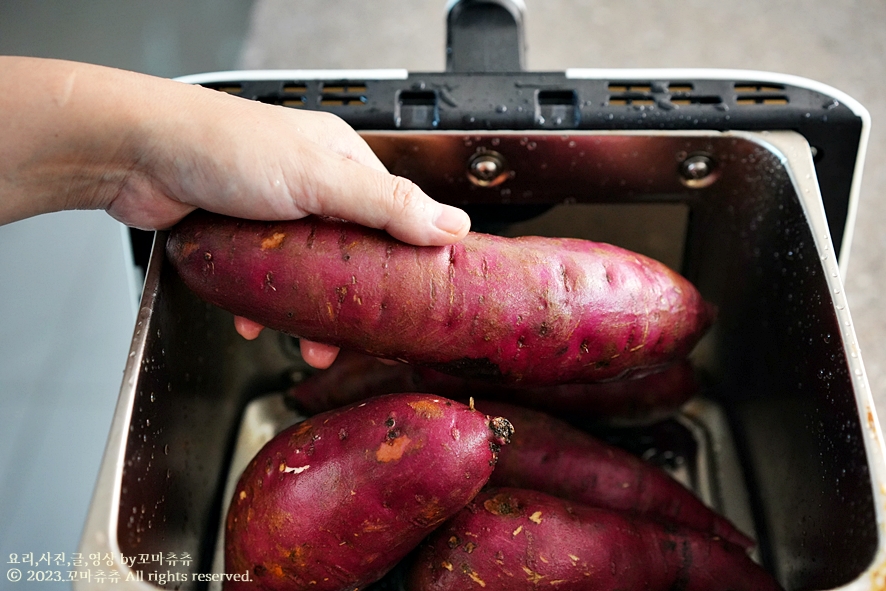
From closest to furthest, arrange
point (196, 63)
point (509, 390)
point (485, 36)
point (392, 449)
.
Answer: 1. point (392, 449)
2. point (509, 390)
3. point (485, 36)
4. point (196, 63)

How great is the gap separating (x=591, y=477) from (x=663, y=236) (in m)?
0.32

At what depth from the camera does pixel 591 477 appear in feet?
2.63

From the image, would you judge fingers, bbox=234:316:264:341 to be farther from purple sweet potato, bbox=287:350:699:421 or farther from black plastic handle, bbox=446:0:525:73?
black plastic handle, bbox=446:0:525:73

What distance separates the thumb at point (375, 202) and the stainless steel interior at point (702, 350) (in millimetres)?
182

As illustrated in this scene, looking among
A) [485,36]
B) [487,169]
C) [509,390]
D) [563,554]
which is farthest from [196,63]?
[563,554]

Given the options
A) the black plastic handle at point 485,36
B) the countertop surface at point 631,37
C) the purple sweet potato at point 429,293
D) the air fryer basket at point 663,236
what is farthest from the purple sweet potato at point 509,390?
the countertop surface at point 631,37

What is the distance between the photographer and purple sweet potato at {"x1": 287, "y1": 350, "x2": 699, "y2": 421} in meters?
0.85

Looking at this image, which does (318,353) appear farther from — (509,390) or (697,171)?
(697,171)

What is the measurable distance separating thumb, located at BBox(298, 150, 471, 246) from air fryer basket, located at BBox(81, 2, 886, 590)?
0.18 metres

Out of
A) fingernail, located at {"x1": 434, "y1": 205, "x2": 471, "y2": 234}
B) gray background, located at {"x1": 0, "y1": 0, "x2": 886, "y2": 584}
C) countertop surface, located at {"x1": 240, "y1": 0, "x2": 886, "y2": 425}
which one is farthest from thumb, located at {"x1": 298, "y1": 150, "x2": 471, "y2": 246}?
countertop surface, located at {"x1": 240, "y1": 0, "x2": 886, "y2": 425}

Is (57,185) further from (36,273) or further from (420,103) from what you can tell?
(420,103)

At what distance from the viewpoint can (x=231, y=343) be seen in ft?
2.96

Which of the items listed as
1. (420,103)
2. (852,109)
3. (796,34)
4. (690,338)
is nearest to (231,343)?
(420,103)

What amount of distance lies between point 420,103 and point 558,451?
0.44 meters
